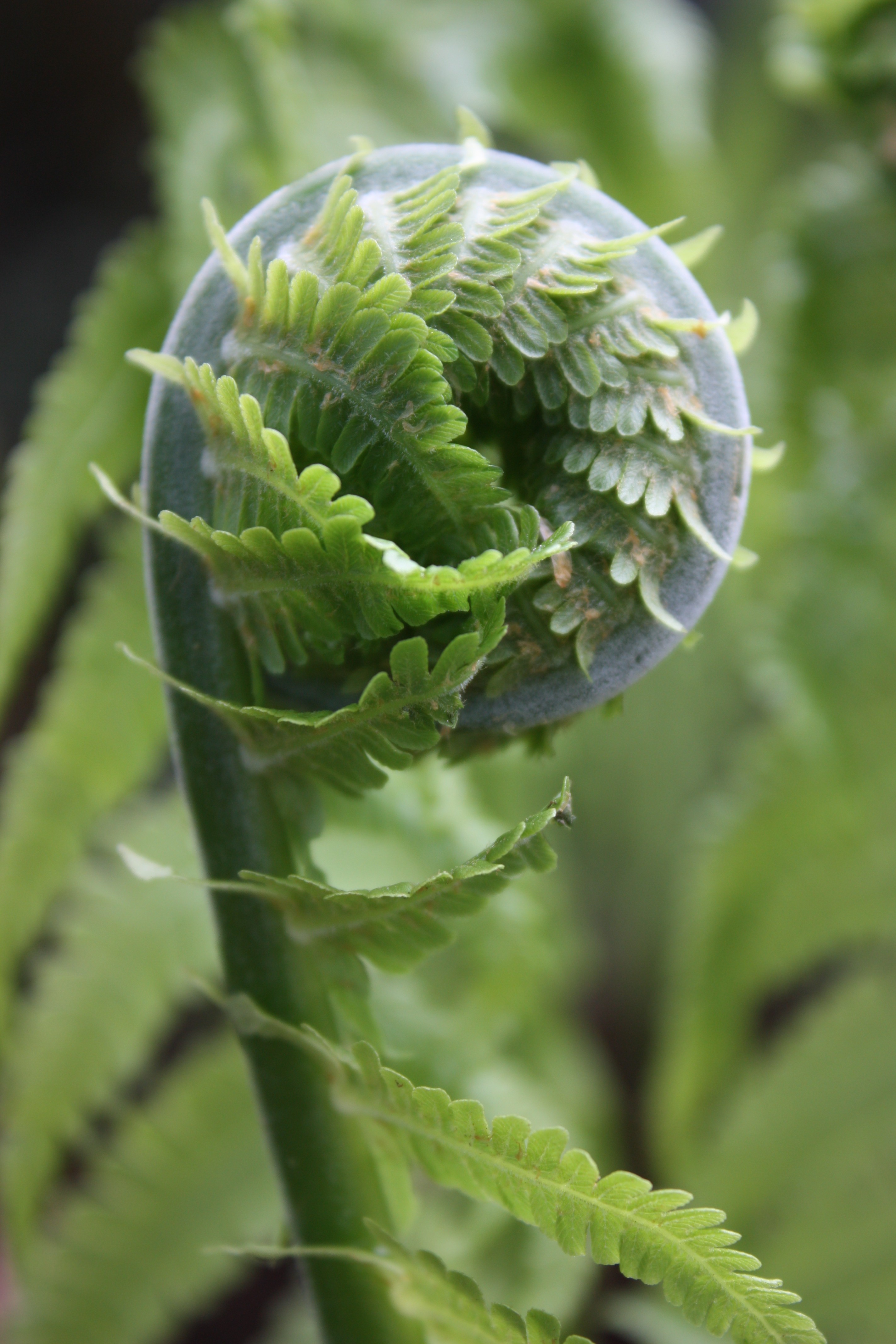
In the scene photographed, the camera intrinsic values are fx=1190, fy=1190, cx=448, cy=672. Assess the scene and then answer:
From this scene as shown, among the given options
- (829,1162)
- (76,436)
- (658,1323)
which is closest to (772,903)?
(829,1162)

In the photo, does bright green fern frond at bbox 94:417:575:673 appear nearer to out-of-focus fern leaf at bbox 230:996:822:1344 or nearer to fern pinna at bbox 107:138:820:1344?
fern pinna at bbox 107:138:820:1344

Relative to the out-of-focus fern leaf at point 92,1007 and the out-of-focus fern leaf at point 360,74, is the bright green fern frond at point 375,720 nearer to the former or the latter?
the out-of-focus fern leaf at point 92,1007

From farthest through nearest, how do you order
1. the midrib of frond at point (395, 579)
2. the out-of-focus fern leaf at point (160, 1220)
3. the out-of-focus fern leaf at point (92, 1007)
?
the out-of-focus fern leaf at point (160, 1220), the out-of-focus fern leaf at point (92, 1007), the midrib of frond at point (395, 579)

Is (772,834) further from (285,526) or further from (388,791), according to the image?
(285,526)

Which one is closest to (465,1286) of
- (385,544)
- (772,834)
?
(385,544)

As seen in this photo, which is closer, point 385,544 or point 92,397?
point 385,544

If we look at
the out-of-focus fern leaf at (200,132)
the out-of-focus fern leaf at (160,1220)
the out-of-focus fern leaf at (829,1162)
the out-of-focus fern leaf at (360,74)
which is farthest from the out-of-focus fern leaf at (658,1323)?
the out-of-focus fern leaf at (360,74)
